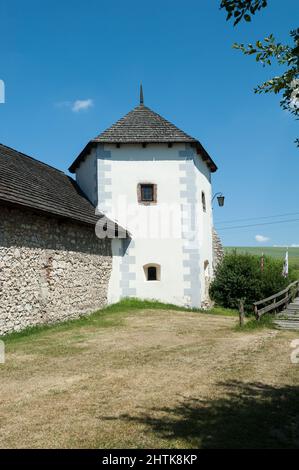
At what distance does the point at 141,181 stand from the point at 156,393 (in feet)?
36.9

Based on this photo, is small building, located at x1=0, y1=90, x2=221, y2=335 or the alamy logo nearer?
the alamy logo

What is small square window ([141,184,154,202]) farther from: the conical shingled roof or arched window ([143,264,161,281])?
arched window ([143,264,161,281])

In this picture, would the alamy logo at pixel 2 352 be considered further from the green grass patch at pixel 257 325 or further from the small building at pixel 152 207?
the small building at pixel 152 207

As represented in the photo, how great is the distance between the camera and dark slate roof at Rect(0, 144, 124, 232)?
33.6ft

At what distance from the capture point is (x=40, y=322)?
421 inches

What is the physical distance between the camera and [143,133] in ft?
51.9

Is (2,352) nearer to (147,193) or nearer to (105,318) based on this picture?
(105,318)

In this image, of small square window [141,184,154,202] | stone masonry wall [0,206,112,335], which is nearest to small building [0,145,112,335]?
stone masonry wall [0,206,112,335]

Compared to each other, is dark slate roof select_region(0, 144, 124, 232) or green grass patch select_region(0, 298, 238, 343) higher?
dark slate roof select_region(0, 144, 124, 232)

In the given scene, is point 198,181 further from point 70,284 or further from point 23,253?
point 23,253

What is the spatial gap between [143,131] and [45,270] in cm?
766

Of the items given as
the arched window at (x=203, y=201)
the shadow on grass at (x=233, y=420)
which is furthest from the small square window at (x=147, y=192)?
the shadow on grass at (x=233, y=420)

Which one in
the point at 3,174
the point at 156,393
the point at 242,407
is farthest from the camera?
the point at 3,174
